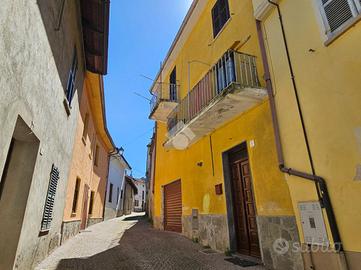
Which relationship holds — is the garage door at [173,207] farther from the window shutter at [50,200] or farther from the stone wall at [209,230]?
the window shutter at [50,200]

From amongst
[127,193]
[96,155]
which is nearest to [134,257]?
[96,155]

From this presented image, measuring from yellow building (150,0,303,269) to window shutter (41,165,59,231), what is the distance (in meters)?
4.20

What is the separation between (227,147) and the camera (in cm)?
707

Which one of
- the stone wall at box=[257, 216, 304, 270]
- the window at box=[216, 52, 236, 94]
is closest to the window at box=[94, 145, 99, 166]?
the window at box=[216, 52, 236, 94]

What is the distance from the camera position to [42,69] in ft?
13.4

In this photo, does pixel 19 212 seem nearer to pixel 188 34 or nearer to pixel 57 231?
pixel 57 231

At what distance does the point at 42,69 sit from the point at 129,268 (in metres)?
4.40

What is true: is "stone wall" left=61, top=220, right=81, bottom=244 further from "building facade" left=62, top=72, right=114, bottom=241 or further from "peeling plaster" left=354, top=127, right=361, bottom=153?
"peeling plaster" left=354, top=127, right=361, bottom=153

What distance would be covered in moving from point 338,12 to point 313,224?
3796 millimetres

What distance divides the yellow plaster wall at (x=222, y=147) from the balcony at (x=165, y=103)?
713 millimetres

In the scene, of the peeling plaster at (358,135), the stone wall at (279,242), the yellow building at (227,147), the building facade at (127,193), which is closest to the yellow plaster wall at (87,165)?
the yellow building at (227,147)

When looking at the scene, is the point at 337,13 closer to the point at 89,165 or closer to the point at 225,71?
the point at 225,71

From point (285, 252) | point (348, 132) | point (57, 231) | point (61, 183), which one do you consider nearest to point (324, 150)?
point (348, 132)

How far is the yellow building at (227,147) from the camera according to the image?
5.14 m
